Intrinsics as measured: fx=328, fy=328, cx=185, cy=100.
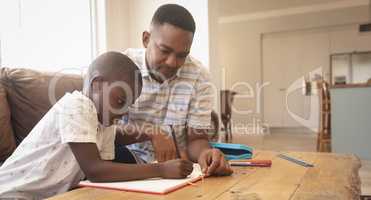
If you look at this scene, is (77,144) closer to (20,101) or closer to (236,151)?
(236,151)

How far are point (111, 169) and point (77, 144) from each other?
0.10m

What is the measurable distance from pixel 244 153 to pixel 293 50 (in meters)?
6.13

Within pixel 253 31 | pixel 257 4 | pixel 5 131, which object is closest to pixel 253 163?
pixel 5 131

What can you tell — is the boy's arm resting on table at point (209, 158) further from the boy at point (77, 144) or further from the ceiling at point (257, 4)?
the ceiling at point (257, 4)

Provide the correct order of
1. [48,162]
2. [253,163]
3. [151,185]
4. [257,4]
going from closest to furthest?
[151,185], [48,162], [253,163], [257,4]

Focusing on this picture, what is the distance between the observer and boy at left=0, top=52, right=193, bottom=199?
795mm

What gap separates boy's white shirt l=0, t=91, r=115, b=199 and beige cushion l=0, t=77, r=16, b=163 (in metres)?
0.41

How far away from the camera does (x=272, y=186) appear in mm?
750

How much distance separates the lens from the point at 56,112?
88cm

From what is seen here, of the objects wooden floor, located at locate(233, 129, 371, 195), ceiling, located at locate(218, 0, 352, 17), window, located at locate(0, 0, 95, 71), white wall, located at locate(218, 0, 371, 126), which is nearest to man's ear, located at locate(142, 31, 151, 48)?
window, located at locate(0, 0, 95, 71)

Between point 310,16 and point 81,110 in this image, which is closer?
point 81,110

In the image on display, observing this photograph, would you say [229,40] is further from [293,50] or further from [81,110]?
[81,110]

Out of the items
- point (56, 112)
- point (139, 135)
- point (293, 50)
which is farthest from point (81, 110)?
point (293, 50)

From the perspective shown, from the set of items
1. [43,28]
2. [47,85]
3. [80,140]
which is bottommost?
[80,140]
